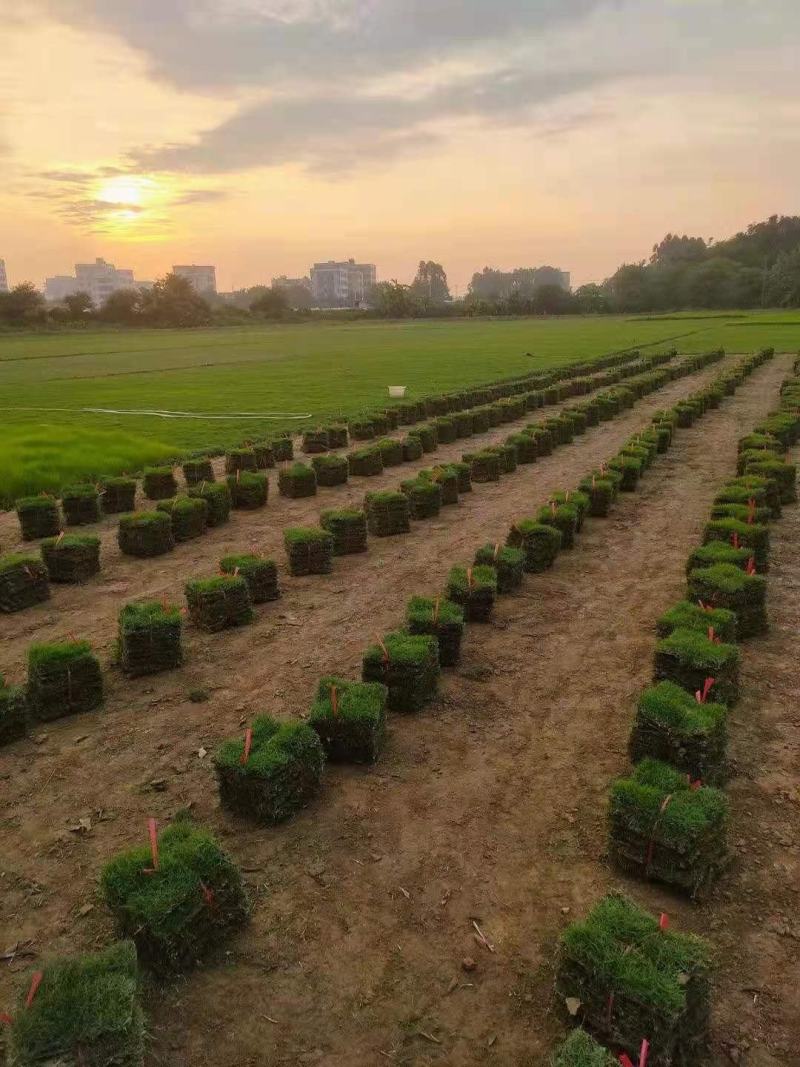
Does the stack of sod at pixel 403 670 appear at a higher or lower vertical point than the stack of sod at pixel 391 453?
lower

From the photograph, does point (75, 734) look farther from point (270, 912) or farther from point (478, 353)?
point (478, 353)

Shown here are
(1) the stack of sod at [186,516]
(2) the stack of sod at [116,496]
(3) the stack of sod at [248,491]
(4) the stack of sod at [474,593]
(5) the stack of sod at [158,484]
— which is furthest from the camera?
(5) the stack of sod at [158,484]

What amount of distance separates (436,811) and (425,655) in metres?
2.12

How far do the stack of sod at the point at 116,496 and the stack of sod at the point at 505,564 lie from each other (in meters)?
9.32

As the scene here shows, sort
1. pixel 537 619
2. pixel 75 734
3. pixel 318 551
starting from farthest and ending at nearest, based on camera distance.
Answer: pixel 318 551 → pixel 537 619 → pixel 75 734

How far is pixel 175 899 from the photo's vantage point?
17.7 ft

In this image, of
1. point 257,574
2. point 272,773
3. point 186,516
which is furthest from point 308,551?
point 272,773

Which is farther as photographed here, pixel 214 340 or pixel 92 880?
pixel 214 340

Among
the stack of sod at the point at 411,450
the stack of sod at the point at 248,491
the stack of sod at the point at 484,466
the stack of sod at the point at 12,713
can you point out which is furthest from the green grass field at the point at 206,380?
the stack of sod at the point at 12,713

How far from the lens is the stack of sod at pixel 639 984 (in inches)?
181

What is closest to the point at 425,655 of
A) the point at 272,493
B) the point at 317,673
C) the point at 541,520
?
the point at 317,673

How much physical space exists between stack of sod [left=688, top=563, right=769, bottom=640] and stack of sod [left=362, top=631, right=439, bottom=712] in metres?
4.38

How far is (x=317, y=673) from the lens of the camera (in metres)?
9.72

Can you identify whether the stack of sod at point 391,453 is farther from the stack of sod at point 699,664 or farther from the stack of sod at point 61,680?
the stack of sod at point 699,664
